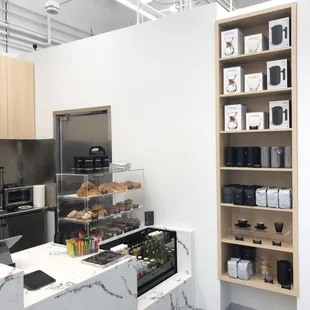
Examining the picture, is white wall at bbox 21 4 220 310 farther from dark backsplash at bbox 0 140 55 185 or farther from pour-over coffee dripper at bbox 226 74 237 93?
dark backsplash at bbox 0 140 55 185

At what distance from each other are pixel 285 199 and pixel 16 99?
124 inches

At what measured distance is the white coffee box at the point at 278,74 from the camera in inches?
97.2

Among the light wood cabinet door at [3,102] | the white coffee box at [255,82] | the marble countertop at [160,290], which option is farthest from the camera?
the light wood cabinet door at [3,102]

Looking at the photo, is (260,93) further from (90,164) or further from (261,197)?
(90,164)

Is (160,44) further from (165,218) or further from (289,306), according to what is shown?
(289,306)

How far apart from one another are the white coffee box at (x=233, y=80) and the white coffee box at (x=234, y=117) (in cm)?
13

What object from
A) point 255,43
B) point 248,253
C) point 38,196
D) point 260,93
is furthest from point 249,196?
point 38,196

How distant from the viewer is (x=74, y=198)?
104 inches

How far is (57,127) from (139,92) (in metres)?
1.28

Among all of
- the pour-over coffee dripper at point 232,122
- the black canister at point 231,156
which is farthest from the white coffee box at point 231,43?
the black canister at point 231,156

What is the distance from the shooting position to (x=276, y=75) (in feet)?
8.18

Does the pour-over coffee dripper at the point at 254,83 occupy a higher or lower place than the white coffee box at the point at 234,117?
higher

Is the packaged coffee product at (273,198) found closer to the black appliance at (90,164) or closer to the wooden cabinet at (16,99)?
the black appliance at (90,164)

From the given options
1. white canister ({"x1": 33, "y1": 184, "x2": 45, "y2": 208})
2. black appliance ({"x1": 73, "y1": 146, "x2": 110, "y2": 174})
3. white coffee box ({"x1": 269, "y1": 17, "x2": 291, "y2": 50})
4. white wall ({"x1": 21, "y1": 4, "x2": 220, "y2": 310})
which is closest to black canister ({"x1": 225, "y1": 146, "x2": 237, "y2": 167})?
white wall ({"x1": 21, "y1": 4, "x2": 220, "y2": 310})
